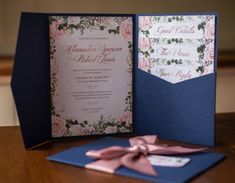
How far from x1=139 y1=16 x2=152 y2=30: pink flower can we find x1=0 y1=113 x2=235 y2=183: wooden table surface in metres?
0.26

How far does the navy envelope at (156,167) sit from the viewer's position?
26.5 inches

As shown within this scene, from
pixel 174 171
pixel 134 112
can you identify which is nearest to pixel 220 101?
pixel 134 112

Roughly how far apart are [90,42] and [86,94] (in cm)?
11

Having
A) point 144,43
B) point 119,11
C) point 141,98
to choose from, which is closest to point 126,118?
point 141,98

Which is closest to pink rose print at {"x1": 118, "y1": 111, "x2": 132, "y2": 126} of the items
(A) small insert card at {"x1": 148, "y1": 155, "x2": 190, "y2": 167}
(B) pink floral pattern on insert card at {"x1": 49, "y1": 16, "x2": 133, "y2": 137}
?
(B) pink floral pattern on insert card at {"x1": 49, "y1": 16, "x2": 133, "y2": 137}

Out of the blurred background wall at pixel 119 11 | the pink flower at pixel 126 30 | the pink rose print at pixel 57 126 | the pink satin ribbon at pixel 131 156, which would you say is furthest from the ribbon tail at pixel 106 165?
the blurred background wall at pixel 119 11

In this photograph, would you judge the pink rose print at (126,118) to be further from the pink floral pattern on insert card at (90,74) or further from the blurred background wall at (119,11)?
the blurred background wall at (119,11)

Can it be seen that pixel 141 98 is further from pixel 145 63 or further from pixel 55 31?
pixel 55 31

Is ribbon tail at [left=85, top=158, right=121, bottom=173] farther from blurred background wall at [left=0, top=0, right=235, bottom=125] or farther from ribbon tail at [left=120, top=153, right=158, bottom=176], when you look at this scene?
blurred background wall at [left=0, top=0, right=235, bottom=125]

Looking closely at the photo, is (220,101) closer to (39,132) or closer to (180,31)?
(180,31)

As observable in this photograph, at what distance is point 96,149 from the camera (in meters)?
0.82

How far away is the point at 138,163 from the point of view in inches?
28.4

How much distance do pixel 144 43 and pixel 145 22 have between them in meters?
0.04

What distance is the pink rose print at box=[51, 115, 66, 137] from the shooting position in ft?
3.05
